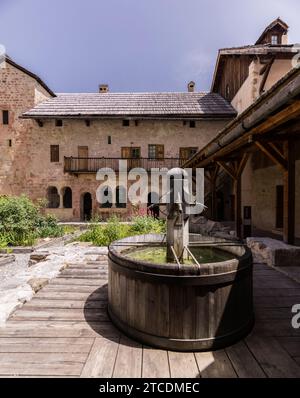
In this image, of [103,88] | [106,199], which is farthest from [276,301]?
[103,88]

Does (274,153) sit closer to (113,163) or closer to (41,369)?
(41,369)

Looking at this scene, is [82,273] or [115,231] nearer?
[82,273]

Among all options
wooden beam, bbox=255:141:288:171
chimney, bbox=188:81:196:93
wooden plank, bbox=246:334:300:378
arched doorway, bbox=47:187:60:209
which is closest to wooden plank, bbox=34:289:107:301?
wooden plank, bbox=246:334:300:378

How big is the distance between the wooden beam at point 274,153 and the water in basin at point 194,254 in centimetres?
251

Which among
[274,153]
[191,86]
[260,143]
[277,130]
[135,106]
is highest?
[191,86]

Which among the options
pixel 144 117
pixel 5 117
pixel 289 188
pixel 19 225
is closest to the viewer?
pixel 289 188

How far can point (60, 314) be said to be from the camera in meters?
3.12

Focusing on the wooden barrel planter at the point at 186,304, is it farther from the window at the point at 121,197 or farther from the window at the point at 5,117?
the window at the point at 5,117

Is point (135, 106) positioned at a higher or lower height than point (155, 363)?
higher

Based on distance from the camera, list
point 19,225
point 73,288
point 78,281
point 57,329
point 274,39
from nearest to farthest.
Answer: point 57,329 → point 73,288 → point 78,281 → point 19,225 → point 274,39

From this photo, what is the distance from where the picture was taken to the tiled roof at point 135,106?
632 inches

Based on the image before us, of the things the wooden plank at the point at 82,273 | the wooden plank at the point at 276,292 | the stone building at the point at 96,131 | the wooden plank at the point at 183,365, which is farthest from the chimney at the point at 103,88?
the wooden plank at the point at 183,365

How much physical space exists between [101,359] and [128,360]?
10.4 inches

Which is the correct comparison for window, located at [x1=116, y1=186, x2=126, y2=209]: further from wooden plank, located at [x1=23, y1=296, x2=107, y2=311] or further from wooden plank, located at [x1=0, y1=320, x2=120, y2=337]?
wooden plank, located at [x1=0, y1=320, x2=120, y2=337]
